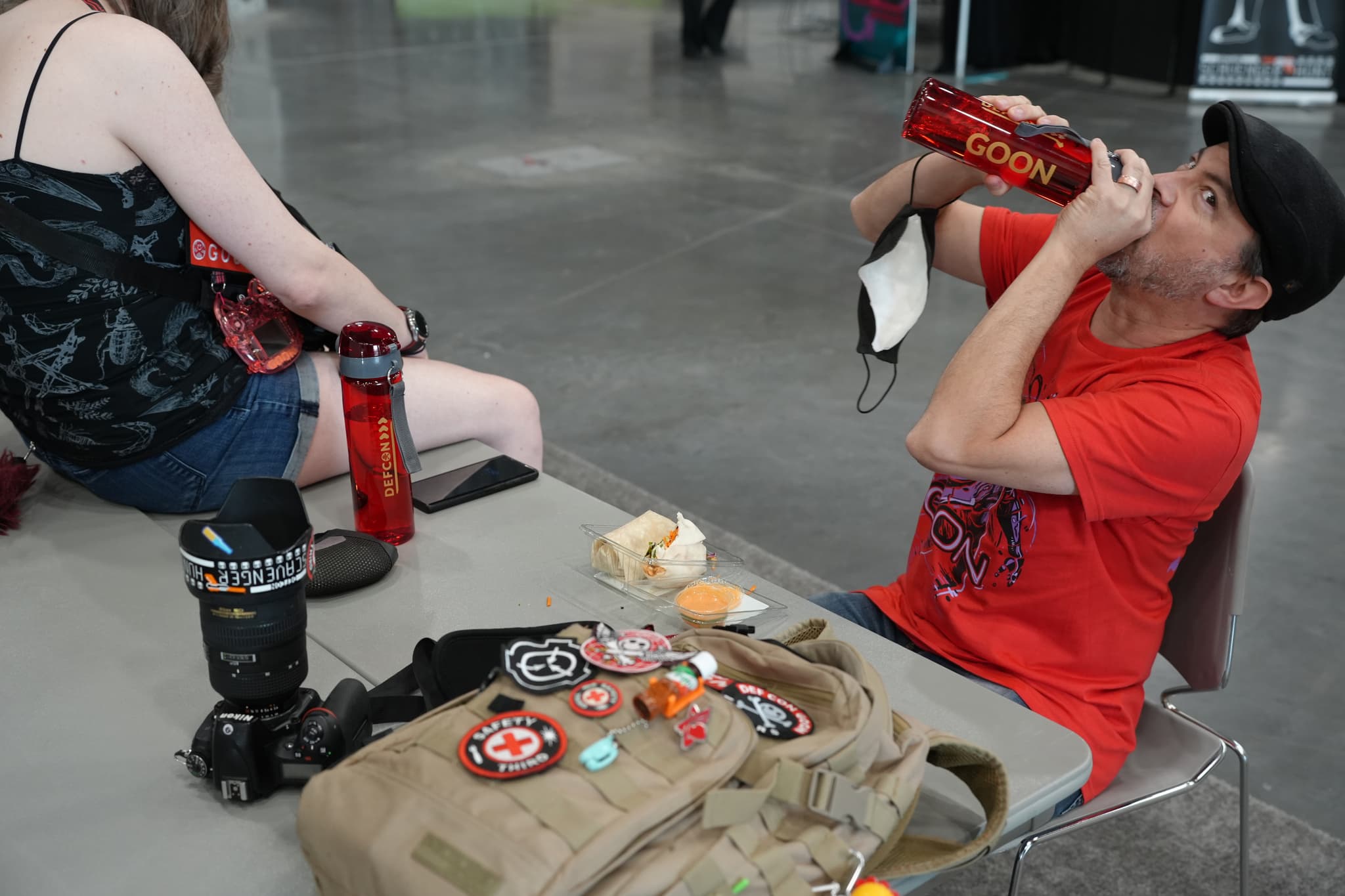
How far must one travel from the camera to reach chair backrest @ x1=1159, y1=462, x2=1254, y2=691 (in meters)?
1.62

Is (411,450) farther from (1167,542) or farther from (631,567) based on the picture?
(1167,542)

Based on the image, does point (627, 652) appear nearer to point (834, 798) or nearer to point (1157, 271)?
point (834, 798)

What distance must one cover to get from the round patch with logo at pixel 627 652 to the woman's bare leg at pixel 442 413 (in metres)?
0.77

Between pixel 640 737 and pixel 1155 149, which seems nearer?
pixel 640 737

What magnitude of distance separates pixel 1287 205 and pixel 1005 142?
13.6 inches

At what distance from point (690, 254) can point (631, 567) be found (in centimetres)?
368

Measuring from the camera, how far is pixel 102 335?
→ 1.68 m

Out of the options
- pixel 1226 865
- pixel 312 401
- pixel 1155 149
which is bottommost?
pixel 1226 865

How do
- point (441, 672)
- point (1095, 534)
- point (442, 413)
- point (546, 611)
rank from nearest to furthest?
point (441, 672), point (546, 611), point (1095, 534), point (442, 413)

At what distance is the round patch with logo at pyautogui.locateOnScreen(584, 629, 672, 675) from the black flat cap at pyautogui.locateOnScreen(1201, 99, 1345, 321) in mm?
897

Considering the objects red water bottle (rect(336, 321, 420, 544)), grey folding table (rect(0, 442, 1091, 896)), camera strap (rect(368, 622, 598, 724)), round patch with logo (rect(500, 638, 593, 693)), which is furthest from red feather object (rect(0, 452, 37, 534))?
round patch with logo (rect(500, 638, 593, 693))

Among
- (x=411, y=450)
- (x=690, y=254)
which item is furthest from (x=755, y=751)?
(x=690, y=254)

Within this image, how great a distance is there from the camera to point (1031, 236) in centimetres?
188

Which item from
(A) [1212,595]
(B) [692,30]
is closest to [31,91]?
(A) [1212,595]
